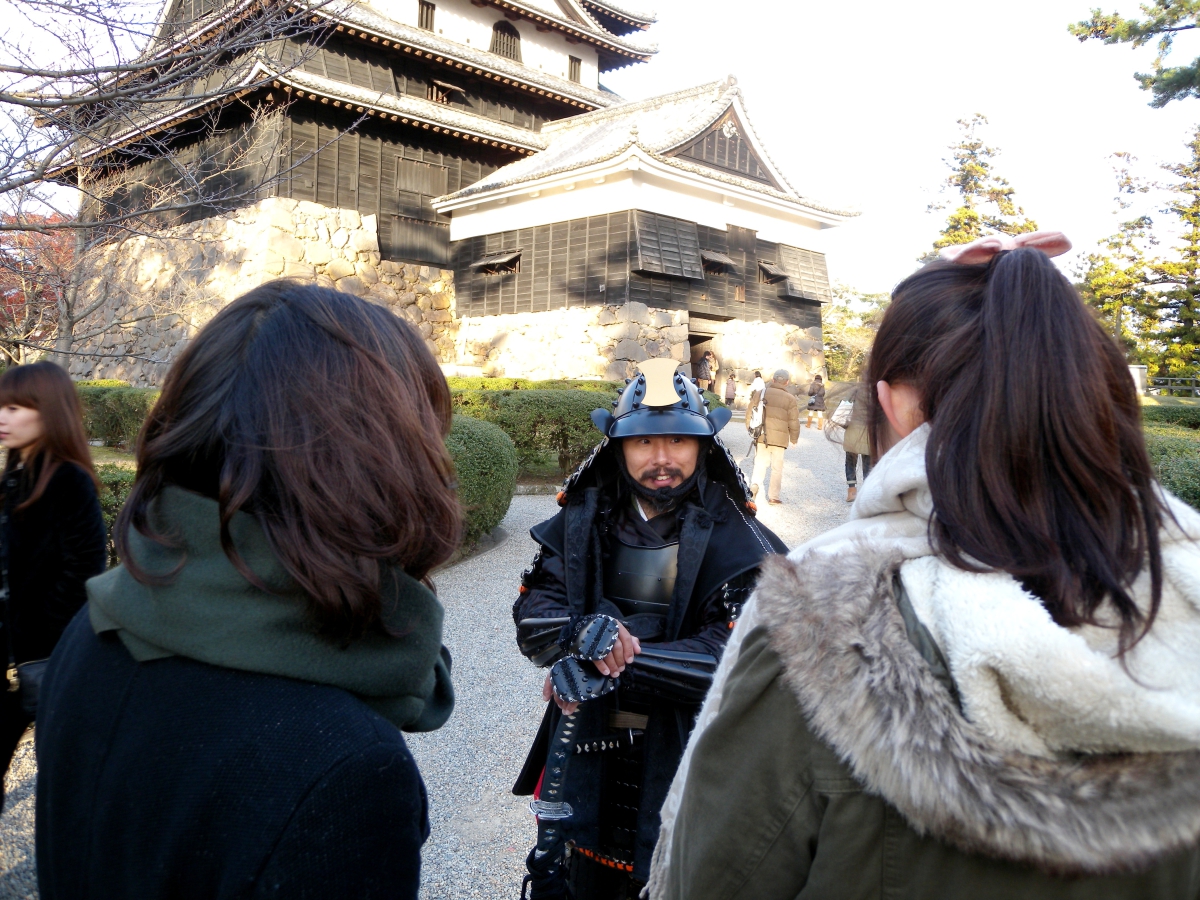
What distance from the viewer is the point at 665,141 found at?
61.1ft

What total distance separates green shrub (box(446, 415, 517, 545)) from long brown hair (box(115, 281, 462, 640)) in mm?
5955

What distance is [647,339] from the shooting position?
Answer: 757 inches

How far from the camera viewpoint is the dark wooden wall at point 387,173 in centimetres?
1847

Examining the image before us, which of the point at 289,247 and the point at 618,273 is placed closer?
the point at 289,247

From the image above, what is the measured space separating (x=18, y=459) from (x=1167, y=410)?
63.7ft

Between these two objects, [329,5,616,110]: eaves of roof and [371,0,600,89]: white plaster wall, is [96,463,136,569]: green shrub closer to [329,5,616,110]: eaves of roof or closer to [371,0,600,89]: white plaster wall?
[329,5,616,110]: eaves of roof

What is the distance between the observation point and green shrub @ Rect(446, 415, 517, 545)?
24.3ft

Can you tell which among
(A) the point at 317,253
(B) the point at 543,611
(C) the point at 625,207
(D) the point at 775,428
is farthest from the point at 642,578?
(A) the point at 317,253

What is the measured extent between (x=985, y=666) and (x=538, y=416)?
10578 mm

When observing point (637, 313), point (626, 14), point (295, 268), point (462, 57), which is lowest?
point (637, 313)

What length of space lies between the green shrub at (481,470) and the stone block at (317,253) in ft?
41.5

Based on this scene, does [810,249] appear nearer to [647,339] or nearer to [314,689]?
[647,339]

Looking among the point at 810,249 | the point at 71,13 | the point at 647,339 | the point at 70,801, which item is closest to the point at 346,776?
the point at 70,801

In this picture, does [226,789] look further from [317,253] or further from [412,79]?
[412,79]
